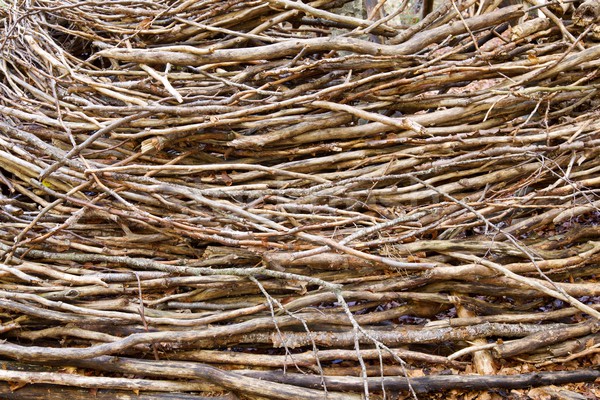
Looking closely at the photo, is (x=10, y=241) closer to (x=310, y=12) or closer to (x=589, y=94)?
(x=310, y=12)

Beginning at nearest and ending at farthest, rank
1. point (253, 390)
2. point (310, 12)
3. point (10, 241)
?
1. point (253, 390)
2. point (10, 241)
3. point (310, 12)

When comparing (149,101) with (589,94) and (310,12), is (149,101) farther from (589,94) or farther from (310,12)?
(589,94)

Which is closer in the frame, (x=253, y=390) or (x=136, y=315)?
(x=253, y=390)

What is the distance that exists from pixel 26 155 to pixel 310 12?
1527 mm

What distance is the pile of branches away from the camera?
6.33 feet

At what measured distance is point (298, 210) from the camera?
88.0 inches

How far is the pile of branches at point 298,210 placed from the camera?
6.33 ft

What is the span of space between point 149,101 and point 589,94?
215 centimetres

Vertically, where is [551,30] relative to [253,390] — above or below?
above

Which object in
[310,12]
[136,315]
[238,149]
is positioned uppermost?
[310,12]

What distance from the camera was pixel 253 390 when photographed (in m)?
1.82

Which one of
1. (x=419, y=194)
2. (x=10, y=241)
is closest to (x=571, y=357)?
(x=419, y=194)

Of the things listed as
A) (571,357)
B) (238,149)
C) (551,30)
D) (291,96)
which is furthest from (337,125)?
(571,357)

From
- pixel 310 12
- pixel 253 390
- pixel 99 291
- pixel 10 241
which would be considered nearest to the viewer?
pixel 253 390
